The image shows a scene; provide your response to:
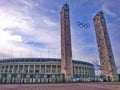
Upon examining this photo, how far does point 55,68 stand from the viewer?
77.7 meters

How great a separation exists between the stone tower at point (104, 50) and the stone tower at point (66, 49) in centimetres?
1351

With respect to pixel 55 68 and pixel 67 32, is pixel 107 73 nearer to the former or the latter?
pixel 67 32

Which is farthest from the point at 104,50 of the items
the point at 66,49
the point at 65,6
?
the point at 65,6

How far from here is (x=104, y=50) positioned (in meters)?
51.9

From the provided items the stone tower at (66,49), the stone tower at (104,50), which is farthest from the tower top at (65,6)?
the stone tower at (104,50)

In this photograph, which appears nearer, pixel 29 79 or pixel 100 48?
pixel 29 79

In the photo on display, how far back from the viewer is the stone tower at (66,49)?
4319cm

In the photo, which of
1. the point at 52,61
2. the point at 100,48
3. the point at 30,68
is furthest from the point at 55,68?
the point at 100,48

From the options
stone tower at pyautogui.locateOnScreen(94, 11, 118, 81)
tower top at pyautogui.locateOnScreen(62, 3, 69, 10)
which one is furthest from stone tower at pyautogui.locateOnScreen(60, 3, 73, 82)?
stone tower at pyautogui.locateOnScreen(94, 11, 118, 81)

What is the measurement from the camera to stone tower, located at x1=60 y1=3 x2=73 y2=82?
43.2 m

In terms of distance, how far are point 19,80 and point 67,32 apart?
22067 mm

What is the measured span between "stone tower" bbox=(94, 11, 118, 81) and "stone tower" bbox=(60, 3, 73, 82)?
44.3 feet

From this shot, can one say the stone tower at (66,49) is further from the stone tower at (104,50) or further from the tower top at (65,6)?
the stone tower at (104,50)

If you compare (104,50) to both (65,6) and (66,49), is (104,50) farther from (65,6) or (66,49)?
(65,6)
